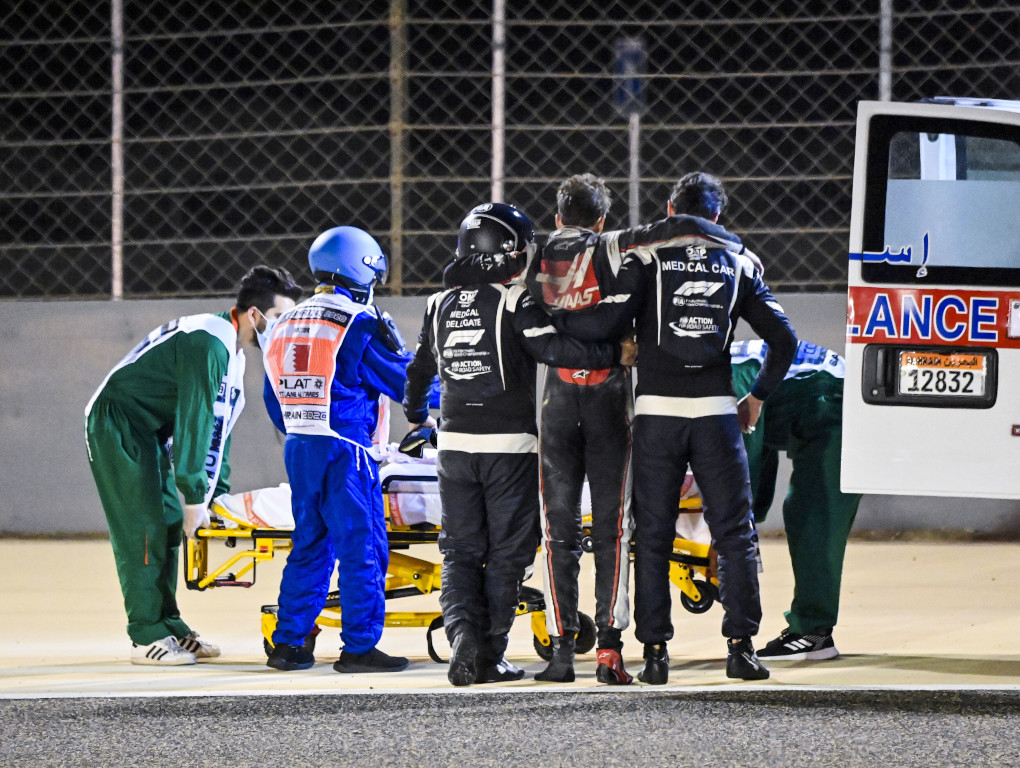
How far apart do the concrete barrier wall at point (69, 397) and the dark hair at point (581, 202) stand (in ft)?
14.2

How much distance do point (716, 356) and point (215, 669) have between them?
2.25m

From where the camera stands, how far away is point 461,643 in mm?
5316

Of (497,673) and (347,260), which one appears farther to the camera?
(347,260)

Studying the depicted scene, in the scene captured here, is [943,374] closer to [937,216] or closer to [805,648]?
[937,216]

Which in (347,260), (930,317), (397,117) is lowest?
(930,317)

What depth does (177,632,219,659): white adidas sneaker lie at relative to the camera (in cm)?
616

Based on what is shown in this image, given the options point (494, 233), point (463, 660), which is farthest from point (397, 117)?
point (463, 660)

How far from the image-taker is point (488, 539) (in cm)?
550

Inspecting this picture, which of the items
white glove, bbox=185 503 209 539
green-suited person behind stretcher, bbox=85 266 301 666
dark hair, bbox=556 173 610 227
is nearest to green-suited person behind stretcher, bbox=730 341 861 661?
dark hair, bbox=556 173 610 227

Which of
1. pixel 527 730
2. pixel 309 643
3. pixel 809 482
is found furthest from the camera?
pixel 809 482

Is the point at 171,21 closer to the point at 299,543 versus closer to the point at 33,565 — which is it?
the point at 33,565

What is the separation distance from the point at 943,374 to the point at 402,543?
7.13 feet

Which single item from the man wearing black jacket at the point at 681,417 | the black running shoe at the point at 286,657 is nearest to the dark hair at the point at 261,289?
the black running shoe at the point at 286,657

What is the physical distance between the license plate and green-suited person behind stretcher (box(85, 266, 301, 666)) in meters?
2.56
